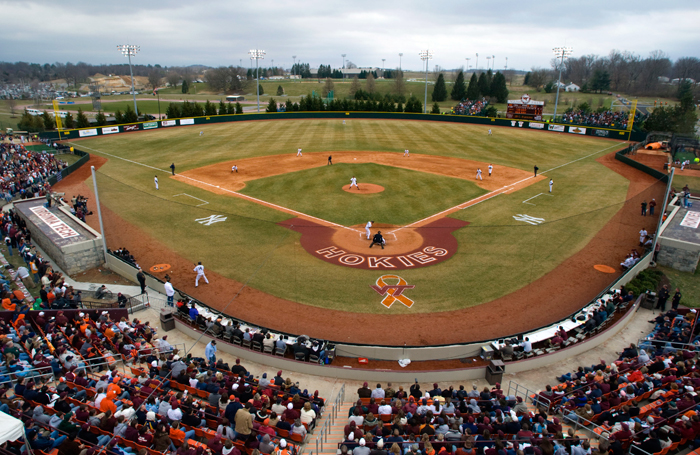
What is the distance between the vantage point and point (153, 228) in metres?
27.5

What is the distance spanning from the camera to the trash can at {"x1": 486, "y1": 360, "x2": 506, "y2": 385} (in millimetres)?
13938

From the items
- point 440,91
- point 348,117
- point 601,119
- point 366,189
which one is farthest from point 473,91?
point 366,189

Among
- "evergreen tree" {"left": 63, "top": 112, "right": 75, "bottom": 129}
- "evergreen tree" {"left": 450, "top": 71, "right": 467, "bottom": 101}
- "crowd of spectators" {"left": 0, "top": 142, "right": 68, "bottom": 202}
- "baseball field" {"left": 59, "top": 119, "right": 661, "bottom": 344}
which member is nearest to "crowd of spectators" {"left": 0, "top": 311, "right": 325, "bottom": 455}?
"baseball field" {"left": 59, "top": 119, "right": 661, "bottom": 344}

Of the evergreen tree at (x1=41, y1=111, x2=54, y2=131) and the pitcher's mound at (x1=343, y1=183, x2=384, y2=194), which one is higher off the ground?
the evergreen tree at (x1=41, y1=111, x2=54, y2=131)

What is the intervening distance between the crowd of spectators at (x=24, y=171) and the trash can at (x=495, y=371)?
32.2m

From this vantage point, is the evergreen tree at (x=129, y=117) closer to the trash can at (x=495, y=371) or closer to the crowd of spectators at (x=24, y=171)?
the crowd of spectators at (x=24, y=171)

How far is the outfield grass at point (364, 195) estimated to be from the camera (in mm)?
30469

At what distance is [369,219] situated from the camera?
96.1ft

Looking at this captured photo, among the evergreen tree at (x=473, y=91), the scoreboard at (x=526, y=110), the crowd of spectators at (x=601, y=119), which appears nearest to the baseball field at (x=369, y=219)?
the crowd of spectators at (x=601, y=119)

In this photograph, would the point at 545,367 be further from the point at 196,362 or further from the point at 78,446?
the point at 78,446

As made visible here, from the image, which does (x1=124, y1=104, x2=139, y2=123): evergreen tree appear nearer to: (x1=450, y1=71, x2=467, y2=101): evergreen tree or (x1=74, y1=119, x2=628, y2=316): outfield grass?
(x1=74, y1=119, x2=628, y2=316): outfield grass

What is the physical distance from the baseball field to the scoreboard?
55.4ft

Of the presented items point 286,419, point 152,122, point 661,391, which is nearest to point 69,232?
point 286,419

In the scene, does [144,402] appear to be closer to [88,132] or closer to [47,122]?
[88,132]
